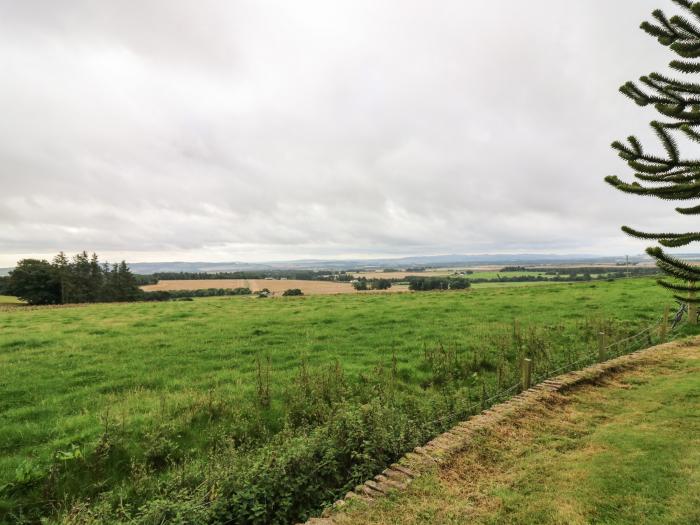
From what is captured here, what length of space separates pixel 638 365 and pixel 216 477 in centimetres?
1288

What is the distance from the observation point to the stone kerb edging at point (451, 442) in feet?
19.0

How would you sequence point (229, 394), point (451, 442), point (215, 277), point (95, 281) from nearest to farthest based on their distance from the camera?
point (451, 442), point (229, 394), point (95, 281), point (215, 277)

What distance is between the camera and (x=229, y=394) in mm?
10188

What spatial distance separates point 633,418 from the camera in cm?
804

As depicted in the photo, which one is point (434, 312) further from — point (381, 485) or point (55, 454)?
point (55, 454)

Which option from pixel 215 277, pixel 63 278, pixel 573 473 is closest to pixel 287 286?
pixel 63 278

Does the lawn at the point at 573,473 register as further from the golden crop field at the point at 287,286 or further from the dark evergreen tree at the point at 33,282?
the dark evergreen tree at the point at 33,282

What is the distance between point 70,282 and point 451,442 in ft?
233

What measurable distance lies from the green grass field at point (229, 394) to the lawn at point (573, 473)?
142 centimetres

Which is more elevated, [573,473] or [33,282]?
[33,282]

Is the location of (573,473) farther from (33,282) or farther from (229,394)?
(33,282)

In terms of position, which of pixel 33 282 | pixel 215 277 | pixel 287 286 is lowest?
pixel 287 286

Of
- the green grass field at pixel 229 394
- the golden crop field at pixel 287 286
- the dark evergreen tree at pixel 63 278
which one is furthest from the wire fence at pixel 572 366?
the dark evergreen tree at pixel 63 278

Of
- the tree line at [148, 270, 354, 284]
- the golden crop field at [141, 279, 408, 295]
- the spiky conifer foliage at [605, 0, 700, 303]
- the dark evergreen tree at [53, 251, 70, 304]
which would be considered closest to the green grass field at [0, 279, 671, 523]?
the spiky conifer foliage at [605, 0, 700, 303]
